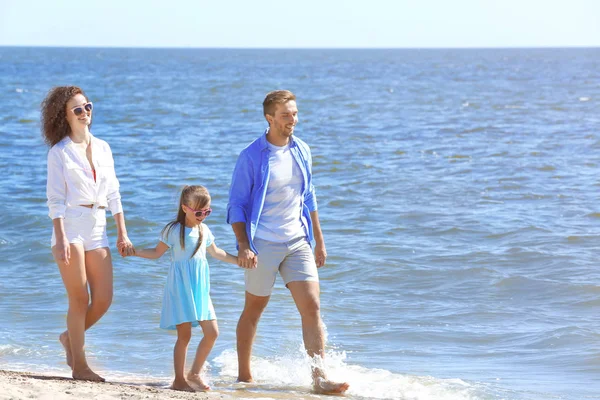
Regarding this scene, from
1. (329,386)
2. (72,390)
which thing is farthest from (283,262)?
(72,390)

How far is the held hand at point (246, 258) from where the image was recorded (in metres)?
5.45

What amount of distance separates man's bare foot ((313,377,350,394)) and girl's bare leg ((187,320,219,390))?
2.27ft

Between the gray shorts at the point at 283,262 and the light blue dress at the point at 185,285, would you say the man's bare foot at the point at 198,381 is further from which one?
the gray shorts at the point at 283,262

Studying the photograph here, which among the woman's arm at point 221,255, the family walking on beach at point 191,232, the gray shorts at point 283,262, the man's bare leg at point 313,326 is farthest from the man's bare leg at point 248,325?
the woman's arm at point 221,255

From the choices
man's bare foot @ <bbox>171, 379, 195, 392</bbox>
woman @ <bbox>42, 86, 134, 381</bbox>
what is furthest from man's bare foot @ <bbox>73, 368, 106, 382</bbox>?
man's bare foot @ <bbox>171, 379, 195, 392</bbox>

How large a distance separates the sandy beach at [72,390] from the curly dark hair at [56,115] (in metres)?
1.38

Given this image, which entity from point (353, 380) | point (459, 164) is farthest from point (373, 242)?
point (459, 164)

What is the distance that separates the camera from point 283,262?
5.65 metres

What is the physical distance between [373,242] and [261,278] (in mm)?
5645

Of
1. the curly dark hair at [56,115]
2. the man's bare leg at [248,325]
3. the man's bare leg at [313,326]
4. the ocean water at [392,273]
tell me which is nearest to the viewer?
the curly dark hair at [56,115]

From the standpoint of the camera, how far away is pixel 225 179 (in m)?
16.6

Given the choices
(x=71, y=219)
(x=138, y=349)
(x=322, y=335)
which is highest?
(x=71, y=219)

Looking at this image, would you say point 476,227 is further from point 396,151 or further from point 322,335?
point 396,151

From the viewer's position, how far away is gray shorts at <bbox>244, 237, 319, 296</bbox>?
5.59 metres
